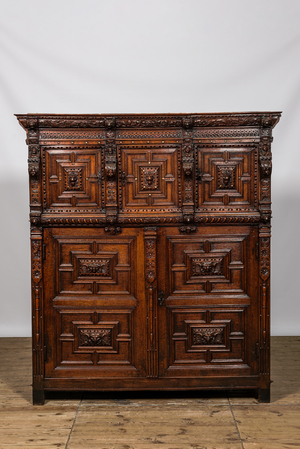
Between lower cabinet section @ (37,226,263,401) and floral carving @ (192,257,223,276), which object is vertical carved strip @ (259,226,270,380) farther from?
floral carving @ (192,257,223,276)

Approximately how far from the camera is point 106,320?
366 cm

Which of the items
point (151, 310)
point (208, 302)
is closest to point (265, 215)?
point (208, 302)

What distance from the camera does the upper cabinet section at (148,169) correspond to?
11.7 feet

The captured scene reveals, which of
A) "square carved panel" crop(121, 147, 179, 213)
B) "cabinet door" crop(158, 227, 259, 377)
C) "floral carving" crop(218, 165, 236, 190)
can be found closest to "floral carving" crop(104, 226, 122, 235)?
"square carved panel" crop(121, 147, 179, 213)

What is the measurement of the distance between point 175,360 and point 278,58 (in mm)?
3806

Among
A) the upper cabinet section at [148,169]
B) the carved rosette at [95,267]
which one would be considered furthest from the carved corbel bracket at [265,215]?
the carved rosette at [95,267]

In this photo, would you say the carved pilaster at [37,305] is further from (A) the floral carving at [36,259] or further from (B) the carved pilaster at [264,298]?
(B) the carved pilaster at [264,298]

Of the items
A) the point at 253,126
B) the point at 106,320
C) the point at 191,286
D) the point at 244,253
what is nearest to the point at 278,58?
the point at 253,126

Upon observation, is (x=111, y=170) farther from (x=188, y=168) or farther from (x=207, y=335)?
(x=207, y=335)

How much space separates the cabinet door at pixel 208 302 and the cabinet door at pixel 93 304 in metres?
0.24

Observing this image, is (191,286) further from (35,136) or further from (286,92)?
(286,92)

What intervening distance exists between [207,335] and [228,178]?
4.47 ft

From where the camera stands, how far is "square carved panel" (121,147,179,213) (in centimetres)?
359

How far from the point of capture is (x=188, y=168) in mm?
3514
